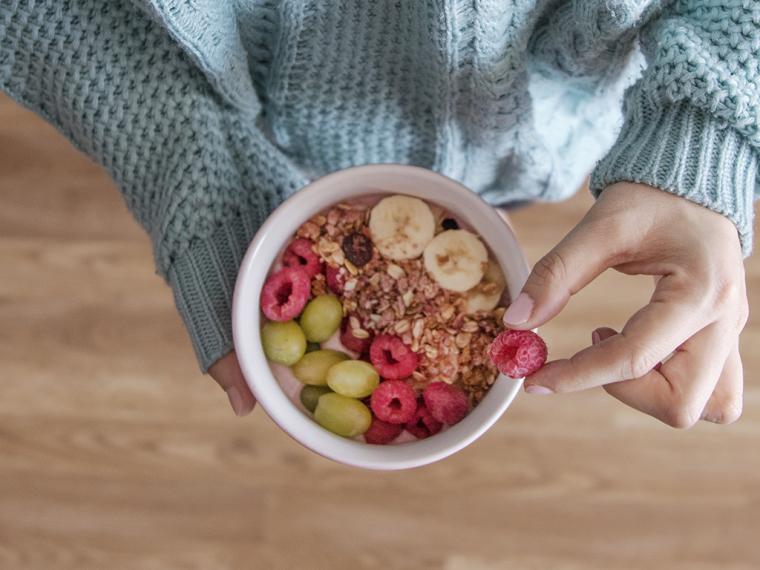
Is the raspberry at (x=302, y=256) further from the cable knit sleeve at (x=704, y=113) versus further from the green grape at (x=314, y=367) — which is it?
the cable knit sleeve at (x=704, y=113)

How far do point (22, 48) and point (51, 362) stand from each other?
2.64 feet

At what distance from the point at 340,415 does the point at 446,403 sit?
0.09 meters

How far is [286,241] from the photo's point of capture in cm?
67

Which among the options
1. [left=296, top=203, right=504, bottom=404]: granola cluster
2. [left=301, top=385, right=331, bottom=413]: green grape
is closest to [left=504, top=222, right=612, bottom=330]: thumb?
[left=296, top=203, right=504, bottom=404]: granola cluster

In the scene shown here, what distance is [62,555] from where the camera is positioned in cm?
123

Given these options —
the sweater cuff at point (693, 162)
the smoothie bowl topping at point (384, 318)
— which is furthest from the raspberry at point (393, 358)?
the sweater cuff at point (693, 162)

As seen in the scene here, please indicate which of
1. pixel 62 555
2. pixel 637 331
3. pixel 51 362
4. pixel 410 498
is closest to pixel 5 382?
pixel 51 362

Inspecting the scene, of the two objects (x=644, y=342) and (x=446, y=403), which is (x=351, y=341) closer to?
(x=446, y=403)

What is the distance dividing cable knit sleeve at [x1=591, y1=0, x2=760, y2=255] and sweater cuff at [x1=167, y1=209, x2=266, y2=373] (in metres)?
0.33

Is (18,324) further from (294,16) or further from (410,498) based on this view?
(294,16)

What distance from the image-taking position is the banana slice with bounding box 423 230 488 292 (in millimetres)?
668

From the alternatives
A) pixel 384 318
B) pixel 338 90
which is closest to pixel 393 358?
pixel 384 318

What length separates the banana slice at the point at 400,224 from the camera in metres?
0.67

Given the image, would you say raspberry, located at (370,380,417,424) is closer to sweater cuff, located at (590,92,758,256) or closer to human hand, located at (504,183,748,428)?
human hand, located at (504,183,748,428)
